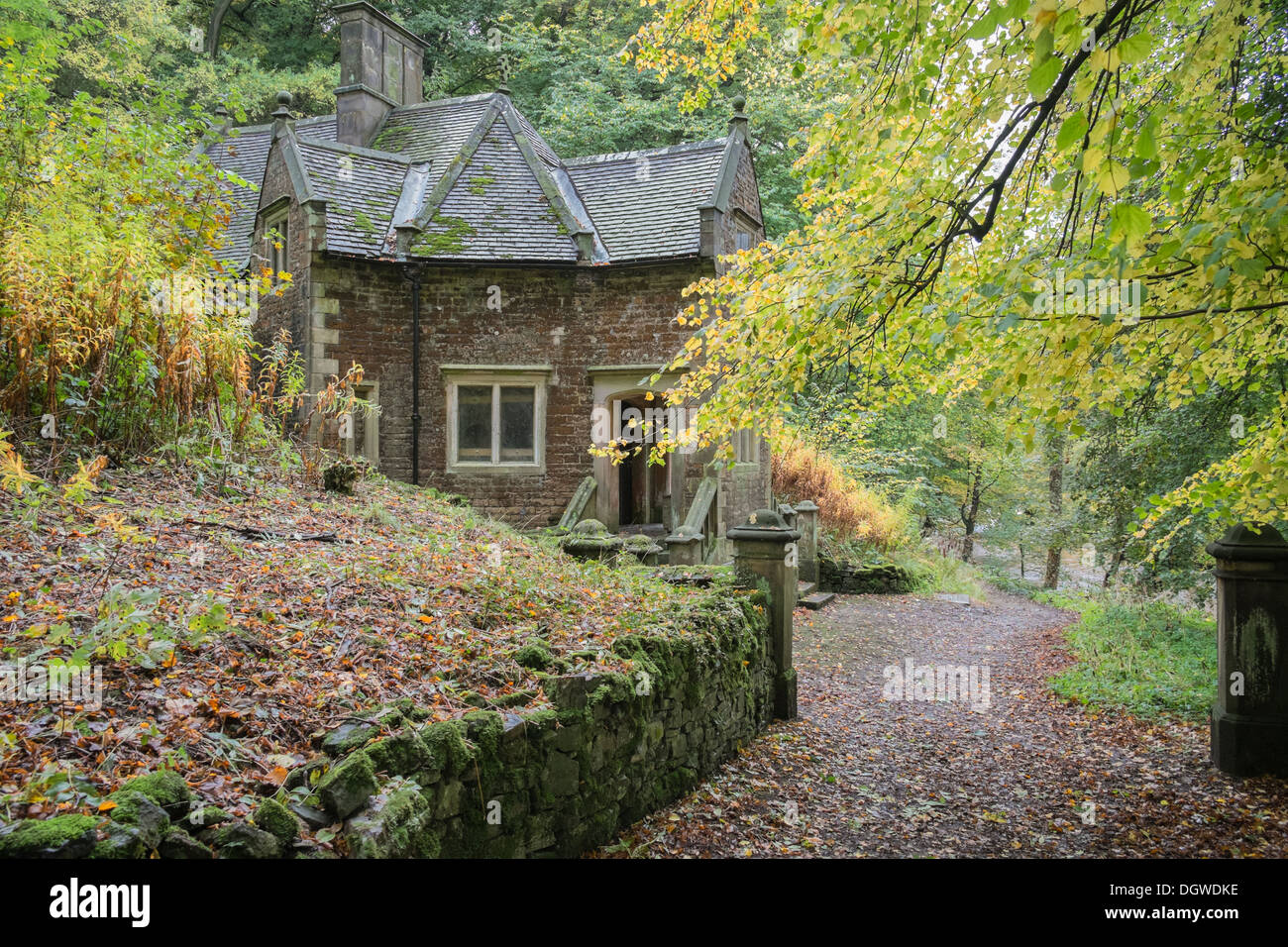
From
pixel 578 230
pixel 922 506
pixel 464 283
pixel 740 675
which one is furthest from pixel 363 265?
pixel 922 506

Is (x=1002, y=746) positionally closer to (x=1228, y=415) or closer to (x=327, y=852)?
(x=1228, y=415)

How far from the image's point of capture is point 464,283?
1330cm

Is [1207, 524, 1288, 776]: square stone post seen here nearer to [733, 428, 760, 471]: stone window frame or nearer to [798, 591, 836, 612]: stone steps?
[798, 591, 836, 612]: stone steps

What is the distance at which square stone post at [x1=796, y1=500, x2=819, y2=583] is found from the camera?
1606cm

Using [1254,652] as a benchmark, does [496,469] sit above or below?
above

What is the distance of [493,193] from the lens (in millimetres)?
14180

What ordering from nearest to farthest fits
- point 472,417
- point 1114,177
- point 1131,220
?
1. point 1131,220
2. point 1114,177
3. point 472,417

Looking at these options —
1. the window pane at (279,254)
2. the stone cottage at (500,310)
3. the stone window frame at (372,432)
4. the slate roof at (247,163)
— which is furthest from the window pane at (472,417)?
the slate roof at (247,163)

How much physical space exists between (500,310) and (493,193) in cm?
239

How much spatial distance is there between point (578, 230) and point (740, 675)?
8977 millimetres

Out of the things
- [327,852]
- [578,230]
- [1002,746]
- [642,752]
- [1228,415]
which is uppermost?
[578,230]

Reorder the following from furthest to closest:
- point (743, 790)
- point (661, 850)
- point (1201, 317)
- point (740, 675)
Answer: point (740, 675) < point (743, 790) < point (661, 850) < point (1201, 317)

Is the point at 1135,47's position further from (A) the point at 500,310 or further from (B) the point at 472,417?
(B) the point at 472,417

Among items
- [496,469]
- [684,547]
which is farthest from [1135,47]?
[496,469]
